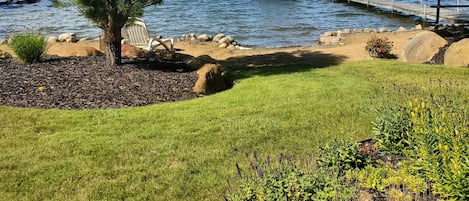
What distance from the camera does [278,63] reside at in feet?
35.3

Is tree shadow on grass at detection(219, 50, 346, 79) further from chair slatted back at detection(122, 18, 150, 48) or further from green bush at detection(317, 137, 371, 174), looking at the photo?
green bush at detection(317, 137, 371, 174)

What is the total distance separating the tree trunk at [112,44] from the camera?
8039mm

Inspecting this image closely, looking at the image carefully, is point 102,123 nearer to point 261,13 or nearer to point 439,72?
point 439,72

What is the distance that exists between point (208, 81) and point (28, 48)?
10.5ft

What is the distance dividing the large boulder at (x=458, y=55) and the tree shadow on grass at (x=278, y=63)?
6.94ft

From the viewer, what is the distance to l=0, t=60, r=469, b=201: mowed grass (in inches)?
151

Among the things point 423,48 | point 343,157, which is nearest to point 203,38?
point 423,48

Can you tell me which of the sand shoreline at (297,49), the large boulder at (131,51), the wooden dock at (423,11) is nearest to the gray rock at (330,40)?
the sand shoreline at (297,49)

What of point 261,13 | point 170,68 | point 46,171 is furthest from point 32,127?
point 261,13

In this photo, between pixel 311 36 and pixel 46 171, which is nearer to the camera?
pixel 46 171

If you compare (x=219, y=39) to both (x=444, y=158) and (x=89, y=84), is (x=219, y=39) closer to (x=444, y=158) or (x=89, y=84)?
(x=89, y=84)

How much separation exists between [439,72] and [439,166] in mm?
5813

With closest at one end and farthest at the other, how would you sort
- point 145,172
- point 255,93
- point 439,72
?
point 145,172, point 255,93, point 439,72

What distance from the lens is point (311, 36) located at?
16875 mm
